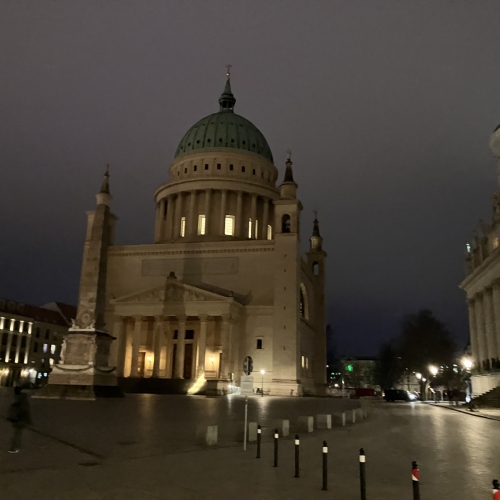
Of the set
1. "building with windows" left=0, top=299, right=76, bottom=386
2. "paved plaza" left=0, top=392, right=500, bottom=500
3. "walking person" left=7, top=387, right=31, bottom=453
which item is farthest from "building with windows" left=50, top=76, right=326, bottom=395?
"walking person" left=7, top=387, right=31, bottom=453

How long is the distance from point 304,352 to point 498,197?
101ft

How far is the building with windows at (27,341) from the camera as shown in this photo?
7362 centimetres

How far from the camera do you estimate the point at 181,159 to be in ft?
265

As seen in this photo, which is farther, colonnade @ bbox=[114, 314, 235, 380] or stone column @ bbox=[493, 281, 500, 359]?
colonnade @ bbox=[114, 314, 235, 380]

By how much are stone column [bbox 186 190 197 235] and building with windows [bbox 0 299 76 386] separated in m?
28.6

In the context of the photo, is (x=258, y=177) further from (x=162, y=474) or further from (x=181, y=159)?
(x=162, y=474)

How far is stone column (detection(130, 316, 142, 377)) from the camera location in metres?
54.6

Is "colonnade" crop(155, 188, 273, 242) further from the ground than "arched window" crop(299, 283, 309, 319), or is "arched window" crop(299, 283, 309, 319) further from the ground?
"colonnade" crop(155, 188, 273, 242)

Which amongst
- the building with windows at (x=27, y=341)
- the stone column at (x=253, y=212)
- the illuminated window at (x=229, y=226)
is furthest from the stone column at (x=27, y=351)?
the stone column at (x=253, y=212)

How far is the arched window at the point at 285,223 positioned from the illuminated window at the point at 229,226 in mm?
12550

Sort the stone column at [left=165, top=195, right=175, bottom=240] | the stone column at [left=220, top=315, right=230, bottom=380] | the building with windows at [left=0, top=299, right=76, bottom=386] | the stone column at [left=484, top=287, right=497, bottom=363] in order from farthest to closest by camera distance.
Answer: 1. the stone column at [left=165, top=195, right=175, bottom=240]
2. the building with windows at [left=0, top=299, right=76, bottom=386]
3. the stone column at [left=220, top=315, right=230, bottom=380]
4. the stone column at [left=484, top=287, right=497, bottom=363]

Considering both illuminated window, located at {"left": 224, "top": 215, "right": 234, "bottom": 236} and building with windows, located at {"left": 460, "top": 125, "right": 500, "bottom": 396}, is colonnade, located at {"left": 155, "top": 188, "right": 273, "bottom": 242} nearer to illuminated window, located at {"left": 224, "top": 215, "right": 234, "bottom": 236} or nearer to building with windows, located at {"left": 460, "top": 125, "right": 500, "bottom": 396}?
illuminated window, located at {"left": 224, "top": 215, "right": 234, "bottom": 236}

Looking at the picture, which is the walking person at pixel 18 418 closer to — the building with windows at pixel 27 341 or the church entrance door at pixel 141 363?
the church entrance door at pixel 141 363

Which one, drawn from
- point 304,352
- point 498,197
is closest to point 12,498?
point 498,197
